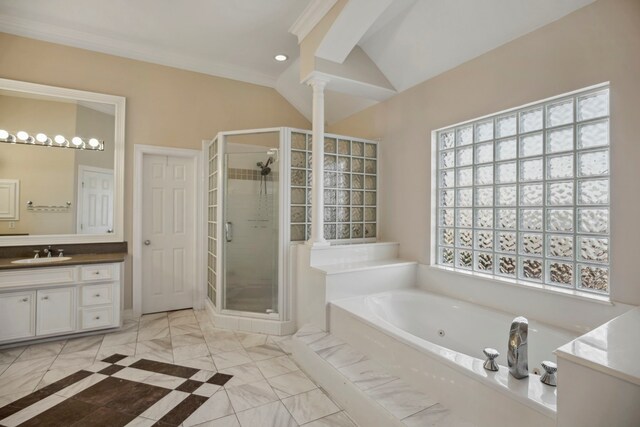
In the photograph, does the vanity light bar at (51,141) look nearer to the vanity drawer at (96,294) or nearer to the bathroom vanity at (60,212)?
the bathroom vanity at (60,212)

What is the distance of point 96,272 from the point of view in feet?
9.96

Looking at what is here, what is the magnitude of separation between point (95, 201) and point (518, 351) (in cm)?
387

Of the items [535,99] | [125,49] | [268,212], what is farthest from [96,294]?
[535,99]

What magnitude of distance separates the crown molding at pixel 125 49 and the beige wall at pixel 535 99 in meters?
1.90

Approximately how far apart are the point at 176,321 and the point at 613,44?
14.2 feet

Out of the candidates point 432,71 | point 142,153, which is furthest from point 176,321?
point 432,71

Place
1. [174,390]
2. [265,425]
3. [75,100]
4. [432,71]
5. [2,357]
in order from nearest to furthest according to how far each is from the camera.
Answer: [265,425]
[174,390]
[2,357]
[432,71]
[75,100]

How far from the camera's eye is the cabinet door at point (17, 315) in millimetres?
2707

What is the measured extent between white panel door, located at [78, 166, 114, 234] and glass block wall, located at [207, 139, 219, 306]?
1.01 metres

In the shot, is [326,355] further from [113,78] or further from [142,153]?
[113,78]

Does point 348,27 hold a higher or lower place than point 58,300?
higher

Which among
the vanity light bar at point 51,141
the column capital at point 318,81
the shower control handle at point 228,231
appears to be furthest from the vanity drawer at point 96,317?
the column capital at point 318,81

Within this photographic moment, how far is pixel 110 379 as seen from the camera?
7.55 ft

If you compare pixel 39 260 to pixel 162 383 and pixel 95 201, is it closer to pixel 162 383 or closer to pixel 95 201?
pixel 95 201
